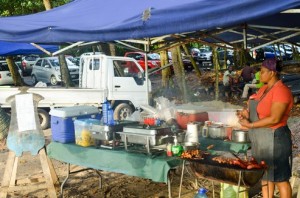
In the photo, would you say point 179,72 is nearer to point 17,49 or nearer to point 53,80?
point 17,49

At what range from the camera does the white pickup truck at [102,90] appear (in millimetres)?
10078

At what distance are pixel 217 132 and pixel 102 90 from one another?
19.7 ft

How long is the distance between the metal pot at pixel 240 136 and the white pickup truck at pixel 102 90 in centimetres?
599

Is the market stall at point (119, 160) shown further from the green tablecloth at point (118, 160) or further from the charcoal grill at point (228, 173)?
the charcoal grill at point (228, 173)

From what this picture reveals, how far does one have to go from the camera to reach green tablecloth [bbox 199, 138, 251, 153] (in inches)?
176

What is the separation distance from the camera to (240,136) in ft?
14.9

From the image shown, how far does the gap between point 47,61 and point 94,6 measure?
17.4 metres

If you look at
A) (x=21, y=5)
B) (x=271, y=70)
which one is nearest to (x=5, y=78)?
(x=21, y=5)

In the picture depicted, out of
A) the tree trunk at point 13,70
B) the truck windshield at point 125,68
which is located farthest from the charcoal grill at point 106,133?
the tree trunk at point 13,70

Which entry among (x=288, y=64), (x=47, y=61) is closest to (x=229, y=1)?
(x=288, y=64)

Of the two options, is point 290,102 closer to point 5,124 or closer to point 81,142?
point 81,142

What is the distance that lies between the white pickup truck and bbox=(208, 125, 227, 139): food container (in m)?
5.73

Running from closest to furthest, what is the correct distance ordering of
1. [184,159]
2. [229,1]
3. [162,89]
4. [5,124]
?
[229,1] < [184,159] < [5,124] < [162,89]

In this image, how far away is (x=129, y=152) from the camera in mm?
4383
